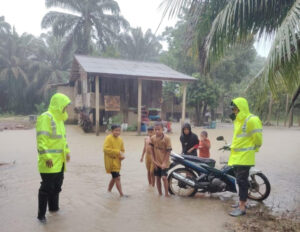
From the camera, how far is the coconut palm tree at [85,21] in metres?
26.6

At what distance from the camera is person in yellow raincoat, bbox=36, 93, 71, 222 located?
364 centimetres

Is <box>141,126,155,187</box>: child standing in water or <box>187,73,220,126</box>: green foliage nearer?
<box>141,126,155,187</box>: child standing in water

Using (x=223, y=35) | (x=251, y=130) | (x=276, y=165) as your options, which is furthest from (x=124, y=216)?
(x=276, y=165)

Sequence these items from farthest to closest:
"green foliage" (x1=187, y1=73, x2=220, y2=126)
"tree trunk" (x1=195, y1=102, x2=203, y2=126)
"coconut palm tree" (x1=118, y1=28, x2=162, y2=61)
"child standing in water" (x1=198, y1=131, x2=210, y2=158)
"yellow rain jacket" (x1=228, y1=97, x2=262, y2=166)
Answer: "coconut palm tree" (x1=118, y1=28, x2=162, y2=61), "tree trunk" (x1=195, y1=102, x2=203, y2=126), "green foliage" (x1=187, y1=73, x2=220, y2=126), "child standing in water" (x1=198, y1=131, x2=210, y2=158), "yellow rain jacket" (x1=228, y1=97, x2=262, y2=166)

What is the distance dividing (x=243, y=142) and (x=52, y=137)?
8.79 ft

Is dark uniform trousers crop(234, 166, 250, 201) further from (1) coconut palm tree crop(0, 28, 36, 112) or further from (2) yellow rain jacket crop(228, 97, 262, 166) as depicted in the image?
(1) coconut palm tree crop(0, 28, 36, 112)

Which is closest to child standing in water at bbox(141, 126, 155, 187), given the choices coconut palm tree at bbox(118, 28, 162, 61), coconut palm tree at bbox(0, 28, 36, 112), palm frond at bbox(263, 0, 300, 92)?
palm frond at bbox(263, 0, 300, 92)

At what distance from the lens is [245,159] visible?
396 cm

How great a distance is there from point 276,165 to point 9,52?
32814 millimetres

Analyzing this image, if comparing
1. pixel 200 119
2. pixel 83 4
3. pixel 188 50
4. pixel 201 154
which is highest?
pixel 83 4

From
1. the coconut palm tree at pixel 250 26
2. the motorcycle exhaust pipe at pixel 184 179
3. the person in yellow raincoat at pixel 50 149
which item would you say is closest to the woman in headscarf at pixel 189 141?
the motorcycle exhaust pipe at pixel 184 179

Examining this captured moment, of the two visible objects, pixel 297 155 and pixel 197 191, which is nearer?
pixel 197 191

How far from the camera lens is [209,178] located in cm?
482

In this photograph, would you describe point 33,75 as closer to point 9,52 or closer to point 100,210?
point 9,52
